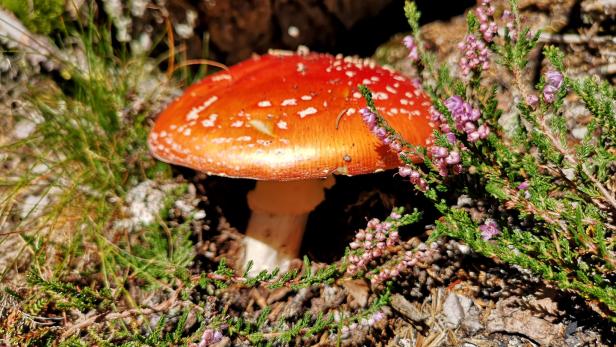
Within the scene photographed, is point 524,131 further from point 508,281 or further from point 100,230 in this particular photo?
point 100,230

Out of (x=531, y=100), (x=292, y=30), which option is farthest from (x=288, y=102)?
(x=292, y=30)

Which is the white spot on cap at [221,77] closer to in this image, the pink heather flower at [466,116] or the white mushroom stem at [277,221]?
the white mushroom stem at [277,221]

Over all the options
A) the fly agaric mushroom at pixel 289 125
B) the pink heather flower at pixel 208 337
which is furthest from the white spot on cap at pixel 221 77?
the pink heather flower at pixel 208 337

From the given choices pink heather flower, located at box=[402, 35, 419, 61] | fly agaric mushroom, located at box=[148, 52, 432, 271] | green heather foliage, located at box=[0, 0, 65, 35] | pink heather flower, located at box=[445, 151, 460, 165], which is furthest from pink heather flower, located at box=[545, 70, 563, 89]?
green heather foliage, located at box=[0, 0, 65, 35]

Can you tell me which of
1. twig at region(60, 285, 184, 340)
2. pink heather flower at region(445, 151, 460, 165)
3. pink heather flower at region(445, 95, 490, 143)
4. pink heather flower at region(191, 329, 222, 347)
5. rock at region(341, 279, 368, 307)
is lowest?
rock at region(341, 279, 368, 307)

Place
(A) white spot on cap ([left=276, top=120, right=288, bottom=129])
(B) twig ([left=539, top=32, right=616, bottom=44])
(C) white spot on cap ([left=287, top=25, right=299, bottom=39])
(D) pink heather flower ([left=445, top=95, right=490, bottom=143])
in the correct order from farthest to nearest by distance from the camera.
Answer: (C) white spot on cap ([left=287, top=25, right=299, bottom=39])
(B) twig ([left=539, top=32, right=616, bottom=44])
(A) white spot on cap ([left=276, top=120, right=288, bottom=129])
(D) pink heather flower ([left=445, top=95, right=490, bottom=143])

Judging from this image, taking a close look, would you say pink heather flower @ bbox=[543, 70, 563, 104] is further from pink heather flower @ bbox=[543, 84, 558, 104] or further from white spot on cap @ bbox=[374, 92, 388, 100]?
white spot on cap @ bbox=[374, 92, 388, 100]

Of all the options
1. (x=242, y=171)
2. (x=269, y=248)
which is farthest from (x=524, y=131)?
(x=269, y=248)

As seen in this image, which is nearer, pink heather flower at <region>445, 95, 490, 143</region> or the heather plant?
the heather plant
